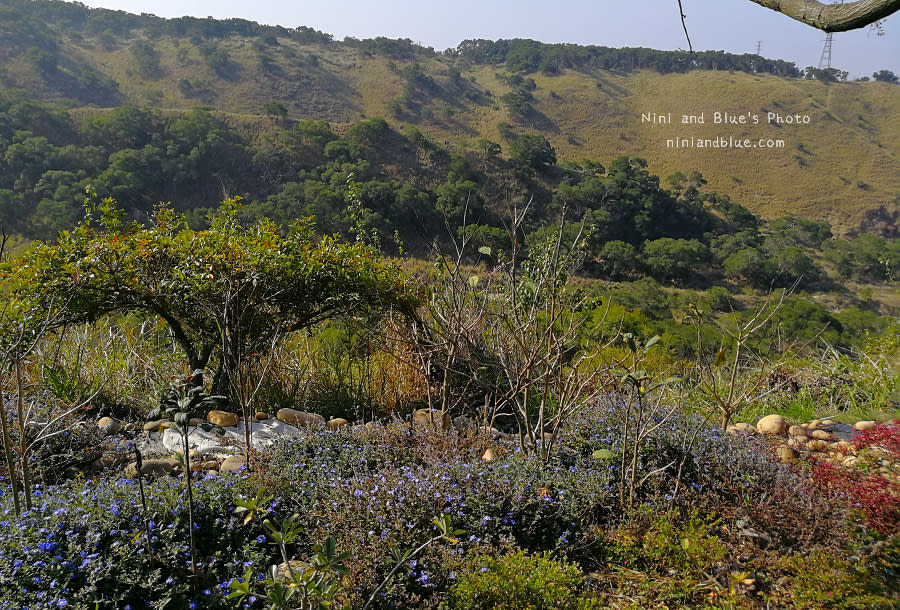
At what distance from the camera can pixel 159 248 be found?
12.3 ft

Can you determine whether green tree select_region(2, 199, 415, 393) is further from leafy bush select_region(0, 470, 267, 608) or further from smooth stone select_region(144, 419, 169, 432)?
leafy bush select_region(0, 470, 267, 608)

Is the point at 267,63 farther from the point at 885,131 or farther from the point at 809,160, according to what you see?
the point at 885,131

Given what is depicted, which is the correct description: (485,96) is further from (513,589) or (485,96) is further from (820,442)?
(513,589)

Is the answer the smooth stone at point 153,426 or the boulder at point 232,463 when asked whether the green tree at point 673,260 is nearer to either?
the smooth stone at point 153,426

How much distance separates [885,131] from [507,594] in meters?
72.5

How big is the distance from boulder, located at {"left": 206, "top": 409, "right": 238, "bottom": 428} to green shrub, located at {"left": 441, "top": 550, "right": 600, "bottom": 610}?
2.28 metres

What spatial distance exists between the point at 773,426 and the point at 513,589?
280 centimetres

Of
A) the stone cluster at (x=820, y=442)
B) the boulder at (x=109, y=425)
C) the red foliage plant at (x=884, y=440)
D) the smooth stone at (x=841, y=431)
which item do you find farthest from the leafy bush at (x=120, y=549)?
the smooth stone at (x=841, y=431)

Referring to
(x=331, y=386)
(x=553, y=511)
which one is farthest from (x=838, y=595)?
(x=331, y=386)

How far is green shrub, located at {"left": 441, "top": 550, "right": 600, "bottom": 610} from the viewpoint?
178cm

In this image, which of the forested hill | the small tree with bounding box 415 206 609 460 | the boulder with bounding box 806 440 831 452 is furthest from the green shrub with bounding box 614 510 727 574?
the forested hill

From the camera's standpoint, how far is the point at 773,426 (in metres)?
3.78

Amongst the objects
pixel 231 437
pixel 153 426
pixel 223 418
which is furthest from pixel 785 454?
pixel 153 426

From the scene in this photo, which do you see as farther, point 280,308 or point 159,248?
point 280,308
